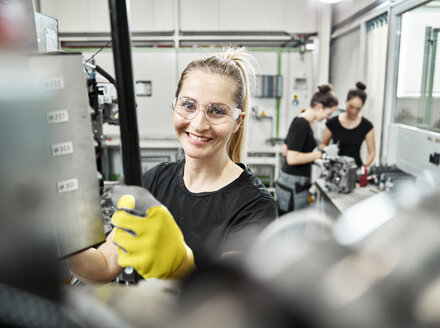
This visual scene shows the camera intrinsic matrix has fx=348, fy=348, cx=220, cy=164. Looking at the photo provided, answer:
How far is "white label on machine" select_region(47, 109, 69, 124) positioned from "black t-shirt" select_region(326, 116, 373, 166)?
10.1 feet

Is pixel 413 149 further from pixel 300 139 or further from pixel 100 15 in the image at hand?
pixel 100 15

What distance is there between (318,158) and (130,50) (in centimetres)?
263

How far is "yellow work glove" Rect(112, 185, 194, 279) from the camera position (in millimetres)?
543

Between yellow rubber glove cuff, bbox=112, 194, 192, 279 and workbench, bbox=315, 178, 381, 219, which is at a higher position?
yellow rubber glove cuff, bbox=112, 194, 192, 279

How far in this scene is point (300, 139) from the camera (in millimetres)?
2820

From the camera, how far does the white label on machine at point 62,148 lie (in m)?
0.39

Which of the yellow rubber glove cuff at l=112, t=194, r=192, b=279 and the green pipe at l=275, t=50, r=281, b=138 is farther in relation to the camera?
the green pipe at l=275, t=50, r=281, b=138

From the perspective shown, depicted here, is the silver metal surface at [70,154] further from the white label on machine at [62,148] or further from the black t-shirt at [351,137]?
the black t-shirt at [351,137]

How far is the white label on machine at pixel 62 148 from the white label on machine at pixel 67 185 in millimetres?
35

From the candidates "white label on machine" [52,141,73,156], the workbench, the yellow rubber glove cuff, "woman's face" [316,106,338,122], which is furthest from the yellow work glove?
"woman's face" [316,106,338,122]

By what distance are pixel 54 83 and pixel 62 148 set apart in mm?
75

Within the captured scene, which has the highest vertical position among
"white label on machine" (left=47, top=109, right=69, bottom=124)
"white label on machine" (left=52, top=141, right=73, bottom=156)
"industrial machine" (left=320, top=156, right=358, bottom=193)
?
"white label on machine" (left=47, top=109, right=69, bottom=124)

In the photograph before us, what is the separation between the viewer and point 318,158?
2875mm

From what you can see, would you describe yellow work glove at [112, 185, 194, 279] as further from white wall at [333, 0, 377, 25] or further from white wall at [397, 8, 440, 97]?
white wall at [333, 0, 377, 25]
